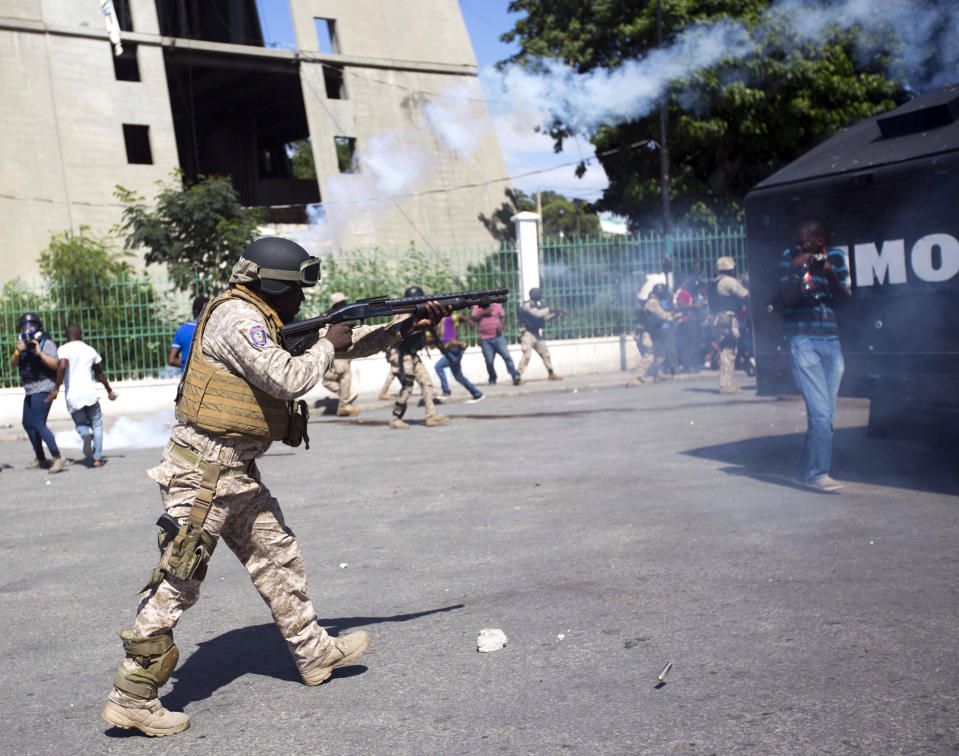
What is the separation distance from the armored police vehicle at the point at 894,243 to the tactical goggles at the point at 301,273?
4.76 meters

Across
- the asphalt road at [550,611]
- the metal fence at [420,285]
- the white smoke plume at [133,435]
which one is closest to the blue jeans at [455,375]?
the metal fence at [420,285]

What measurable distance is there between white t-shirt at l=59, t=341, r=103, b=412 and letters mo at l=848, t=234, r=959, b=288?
25.6 feet

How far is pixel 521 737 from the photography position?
3.46 meters

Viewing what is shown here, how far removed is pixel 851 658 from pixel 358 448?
789 centimetres

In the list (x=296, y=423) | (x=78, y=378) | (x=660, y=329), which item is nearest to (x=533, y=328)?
(x=660, y=329)

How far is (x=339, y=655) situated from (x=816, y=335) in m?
4.66

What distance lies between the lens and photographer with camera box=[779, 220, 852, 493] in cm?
738

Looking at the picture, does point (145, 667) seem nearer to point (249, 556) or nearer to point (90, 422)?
point (249, 556)

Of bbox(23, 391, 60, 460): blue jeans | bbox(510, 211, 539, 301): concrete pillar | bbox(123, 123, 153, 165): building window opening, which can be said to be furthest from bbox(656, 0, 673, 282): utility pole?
bbox(123, 123, 153, 165): building window opening

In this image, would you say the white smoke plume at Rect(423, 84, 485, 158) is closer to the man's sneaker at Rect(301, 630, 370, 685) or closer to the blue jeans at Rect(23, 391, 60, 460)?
the blue jeans at Rect(23, 391, 60, 460)

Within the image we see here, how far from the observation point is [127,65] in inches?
1167

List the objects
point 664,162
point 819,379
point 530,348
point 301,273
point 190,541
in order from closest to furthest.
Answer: point 190,541, point 301,273, point 819,379, point 530,348, point 664,162

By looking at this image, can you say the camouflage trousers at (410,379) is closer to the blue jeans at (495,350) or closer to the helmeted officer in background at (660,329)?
the blue jeans at (495,350)

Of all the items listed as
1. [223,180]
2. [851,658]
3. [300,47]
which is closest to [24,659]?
[851,658]
